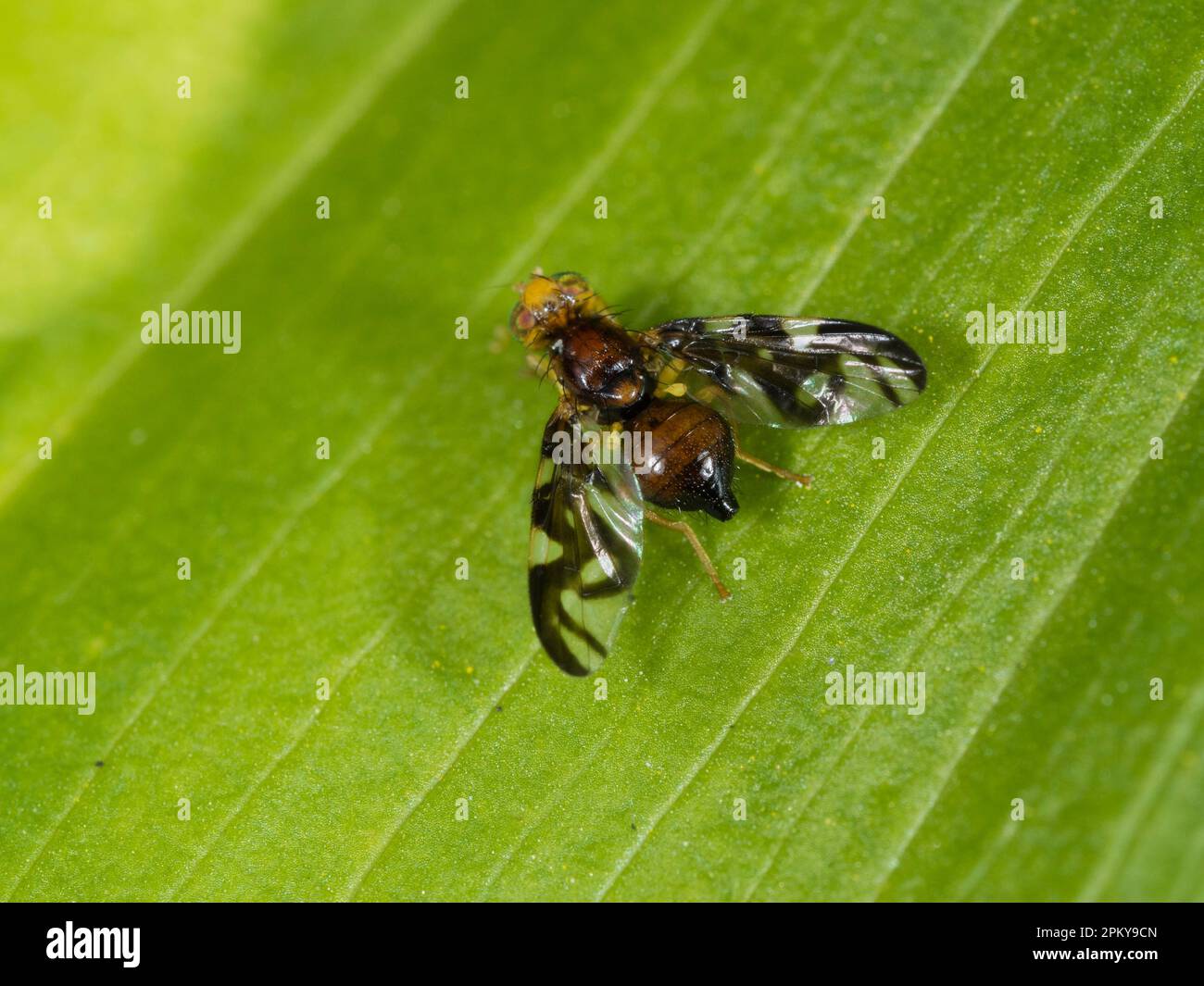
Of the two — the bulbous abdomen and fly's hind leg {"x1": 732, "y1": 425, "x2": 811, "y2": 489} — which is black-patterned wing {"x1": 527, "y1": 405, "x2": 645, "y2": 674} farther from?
fly's hind leg {"x1": 732, "y1": 425, "x2": 811, "y2": 489}

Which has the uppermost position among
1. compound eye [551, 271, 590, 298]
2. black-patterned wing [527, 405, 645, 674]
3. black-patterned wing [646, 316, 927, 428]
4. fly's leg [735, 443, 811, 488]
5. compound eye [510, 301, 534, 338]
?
compound eye [551, 271, 590, 298]

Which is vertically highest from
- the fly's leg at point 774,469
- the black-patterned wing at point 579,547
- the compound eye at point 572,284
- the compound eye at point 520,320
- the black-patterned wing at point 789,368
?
the compound eye at point 572,284

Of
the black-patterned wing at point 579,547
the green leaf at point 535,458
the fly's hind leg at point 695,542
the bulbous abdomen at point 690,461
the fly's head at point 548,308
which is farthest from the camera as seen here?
the fly's head at point 548,308

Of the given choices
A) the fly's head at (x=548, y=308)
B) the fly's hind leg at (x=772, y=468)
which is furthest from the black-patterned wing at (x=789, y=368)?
the fly's head at (x=548, y=308)

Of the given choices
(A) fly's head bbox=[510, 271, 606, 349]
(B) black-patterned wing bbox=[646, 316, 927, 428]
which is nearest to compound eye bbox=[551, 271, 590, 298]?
(A) fly's head bbox=[510, 271, 606, 349]

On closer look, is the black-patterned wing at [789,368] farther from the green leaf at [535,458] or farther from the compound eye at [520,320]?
the compound eye at [520,320]

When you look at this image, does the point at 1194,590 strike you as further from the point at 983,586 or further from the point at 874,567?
the point at 874,567
